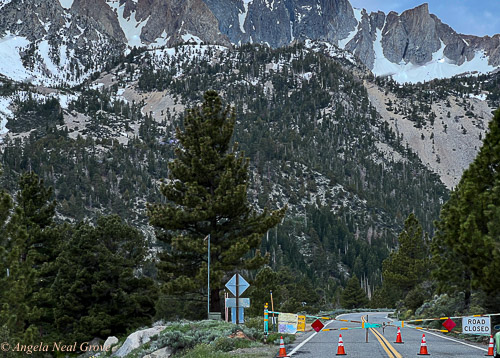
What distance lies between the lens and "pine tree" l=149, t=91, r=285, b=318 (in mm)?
25688

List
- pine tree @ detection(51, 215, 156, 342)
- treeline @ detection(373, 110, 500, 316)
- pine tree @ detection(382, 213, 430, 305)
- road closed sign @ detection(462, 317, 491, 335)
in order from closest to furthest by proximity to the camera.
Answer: road closed sign @ detection(462, 317, 491, 335)
treeline @ detection(373, 110, 500, 316)
pine tree @ detection(51, 215, 156, 342)
pine tree @ detection(382, 213, 430, 305)

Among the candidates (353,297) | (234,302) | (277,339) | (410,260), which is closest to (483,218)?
(277,339)

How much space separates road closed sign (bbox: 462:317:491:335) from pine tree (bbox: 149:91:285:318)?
10.4m

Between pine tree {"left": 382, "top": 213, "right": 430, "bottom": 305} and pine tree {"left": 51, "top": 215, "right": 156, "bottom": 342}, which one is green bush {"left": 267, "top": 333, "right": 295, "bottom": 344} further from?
pine tree {"left": 382, "top": 213, "right": 430, "bottom": 305}

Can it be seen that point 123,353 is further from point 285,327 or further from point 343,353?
point 343,353

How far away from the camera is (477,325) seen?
59.1ft

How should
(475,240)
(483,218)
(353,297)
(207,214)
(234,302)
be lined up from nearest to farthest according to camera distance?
(234,302)
(475,240)
(483,218)
(207,214)
(353,297)

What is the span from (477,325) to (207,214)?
40.7ft

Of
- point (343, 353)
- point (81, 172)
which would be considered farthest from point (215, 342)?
point (81, 172)

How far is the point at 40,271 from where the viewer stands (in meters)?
36.7

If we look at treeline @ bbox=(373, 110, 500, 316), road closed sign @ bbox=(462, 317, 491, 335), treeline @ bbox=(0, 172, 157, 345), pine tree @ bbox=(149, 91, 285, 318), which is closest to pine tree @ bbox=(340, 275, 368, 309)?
treeline @ bbox=(373, 110, 500, 316)

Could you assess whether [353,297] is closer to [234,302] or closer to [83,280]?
[83,280]

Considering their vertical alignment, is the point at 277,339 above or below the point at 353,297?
below

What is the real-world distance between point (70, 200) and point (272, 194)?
221 feet
